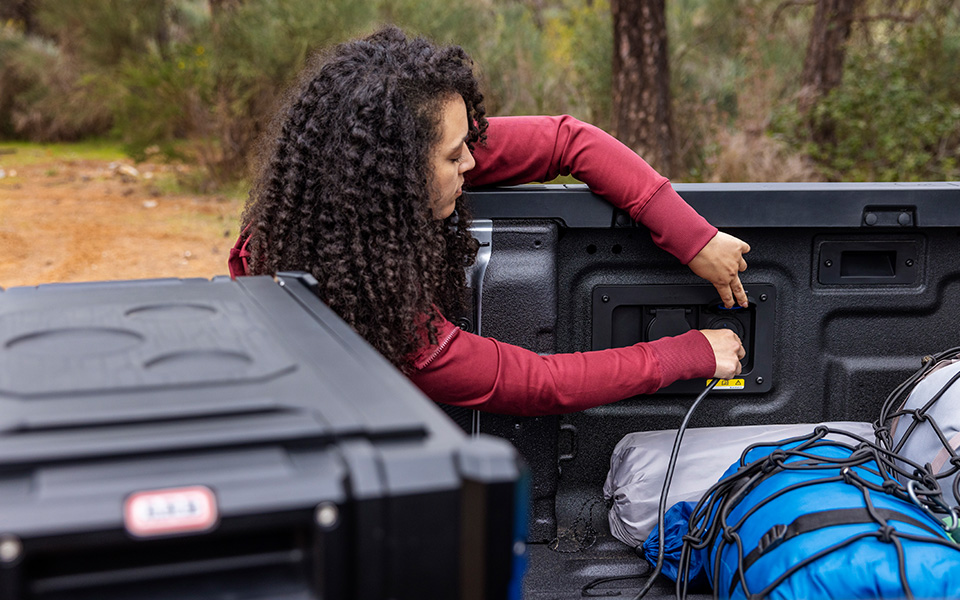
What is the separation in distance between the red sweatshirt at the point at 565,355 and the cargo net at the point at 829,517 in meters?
0.27

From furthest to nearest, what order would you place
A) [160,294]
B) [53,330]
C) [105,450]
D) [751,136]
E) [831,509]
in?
[751,136] < [831,509] < [160,294] < [53,330] < [105,450]

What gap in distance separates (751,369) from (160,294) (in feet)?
4.57

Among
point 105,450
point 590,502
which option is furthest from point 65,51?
point 105,450

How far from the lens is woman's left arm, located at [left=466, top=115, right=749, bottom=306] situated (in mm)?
1824

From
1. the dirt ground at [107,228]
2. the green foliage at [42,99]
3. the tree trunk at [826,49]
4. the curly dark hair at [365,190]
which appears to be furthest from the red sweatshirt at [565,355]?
the green foliage at [42,99]

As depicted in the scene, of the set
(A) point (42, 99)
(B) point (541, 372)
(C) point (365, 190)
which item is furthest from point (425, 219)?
(A) point (42, 99)

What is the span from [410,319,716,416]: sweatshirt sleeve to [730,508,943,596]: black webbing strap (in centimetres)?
41

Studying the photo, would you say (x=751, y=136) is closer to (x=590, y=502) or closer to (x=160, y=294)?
(x=590, y=502)

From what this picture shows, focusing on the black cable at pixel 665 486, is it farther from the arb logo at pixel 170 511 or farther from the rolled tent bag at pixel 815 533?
the arb logo at pixel 170 511

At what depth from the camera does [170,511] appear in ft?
2.29

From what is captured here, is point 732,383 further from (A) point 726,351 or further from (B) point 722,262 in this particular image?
(B) point 722,262

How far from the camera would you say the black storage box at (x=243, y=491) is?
698mm

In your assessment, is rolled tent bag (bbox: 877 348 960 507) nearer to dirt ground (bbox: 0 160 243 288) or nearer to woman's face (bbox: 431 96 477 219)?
woman's face (bbox: 431 96 477 219)

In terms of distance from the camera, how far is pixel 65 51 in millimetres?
12000
